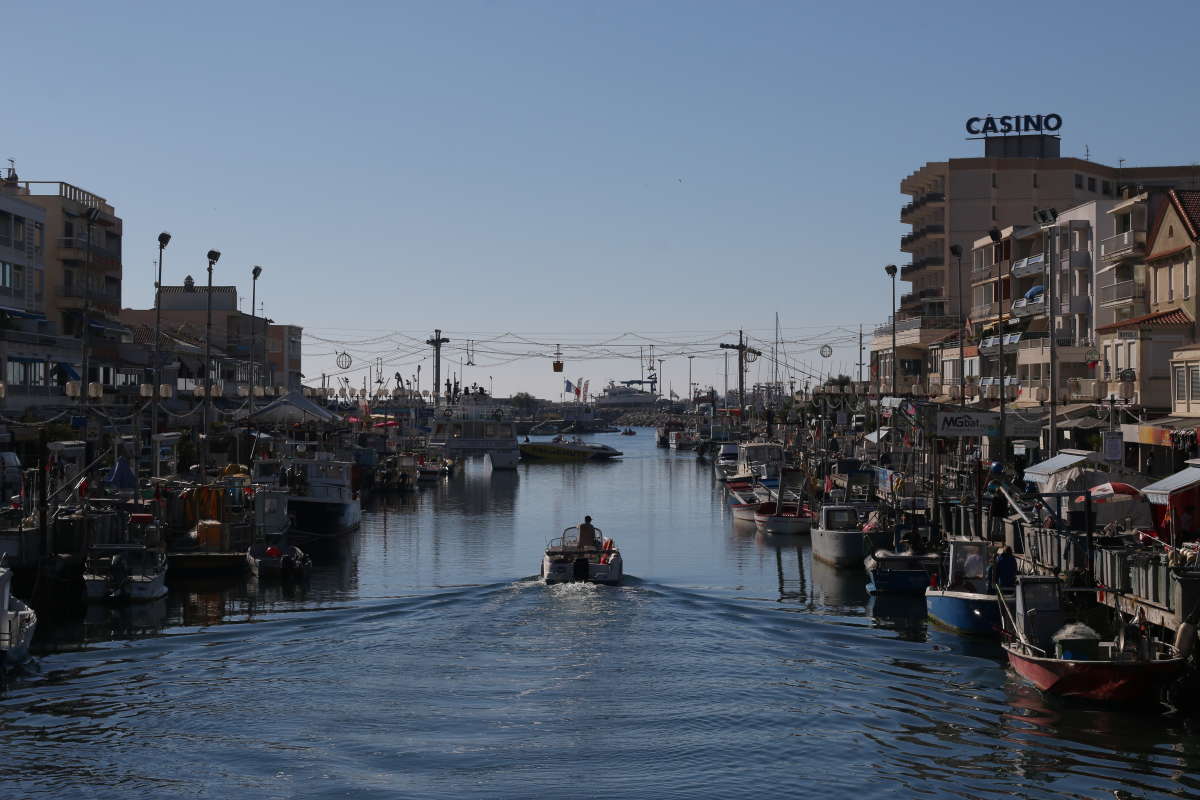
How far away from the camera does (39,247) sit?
86125 millimetres

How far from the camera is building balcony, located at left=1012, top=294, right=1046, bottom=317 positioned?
270 ft

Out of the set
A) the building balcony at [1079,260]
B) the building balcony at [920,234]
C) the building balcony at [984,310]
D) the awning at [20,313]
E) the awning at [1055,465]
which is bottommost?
the awning at [1055,465]

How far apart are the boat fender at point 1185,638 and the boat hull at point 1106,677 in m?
0.23

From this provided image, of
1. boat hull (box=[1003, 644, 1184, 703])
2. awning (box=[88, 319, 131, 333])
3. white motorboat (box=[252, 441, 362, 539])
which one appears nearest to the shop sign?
boat hull (box=[1003, 644, 1184, 703])

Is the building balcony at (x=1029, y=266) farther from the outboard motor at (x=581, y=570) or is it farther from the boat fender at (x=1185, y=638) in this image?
the boat fender at (x=1185, y=638)

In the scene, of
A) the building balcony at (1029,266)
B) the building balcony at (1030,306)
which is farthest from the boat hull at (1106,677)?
the building balcony at (1029,266)

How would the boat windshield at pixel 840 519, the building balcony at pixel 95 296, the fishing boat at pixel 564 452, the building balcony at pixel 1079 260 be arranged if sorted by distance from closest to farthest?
the boat windshield at pixel 840 519
the building balcony at pixel 1079 260
the building balcony at pixel 95 296
the fishing boat at pixel 564 452

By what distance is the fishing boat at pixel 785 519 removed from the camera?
74.1m

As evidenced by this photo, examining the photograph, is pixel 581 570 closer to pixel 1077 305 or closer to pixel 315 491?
pixel 315 491

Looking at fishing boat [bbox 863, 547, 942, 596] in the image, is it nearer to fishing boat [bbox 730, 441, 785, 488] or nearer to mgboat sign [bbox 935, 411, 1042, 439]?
mgboat sign [bbox 935, 411, 1042, 439]

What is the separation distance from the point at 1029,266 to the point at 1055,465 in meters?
39.9

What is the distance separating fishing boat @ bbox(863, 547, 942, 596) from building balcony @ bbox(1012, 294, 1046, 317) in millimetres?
35974

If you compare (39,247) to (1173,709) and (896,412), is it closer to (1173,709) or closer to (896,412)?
(896,412)

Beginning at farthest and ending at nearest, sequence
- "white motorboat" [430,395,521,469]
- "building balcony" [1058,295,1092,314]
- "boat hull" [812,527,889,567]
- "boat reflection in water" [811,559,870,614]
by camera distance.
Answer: "white motorboat" [430,395,521,469] → "building balcony" [1058,295,1092,314] → "boat hull" [812,527,889,567] → "boat reflection in water" [811,559,870,614]
